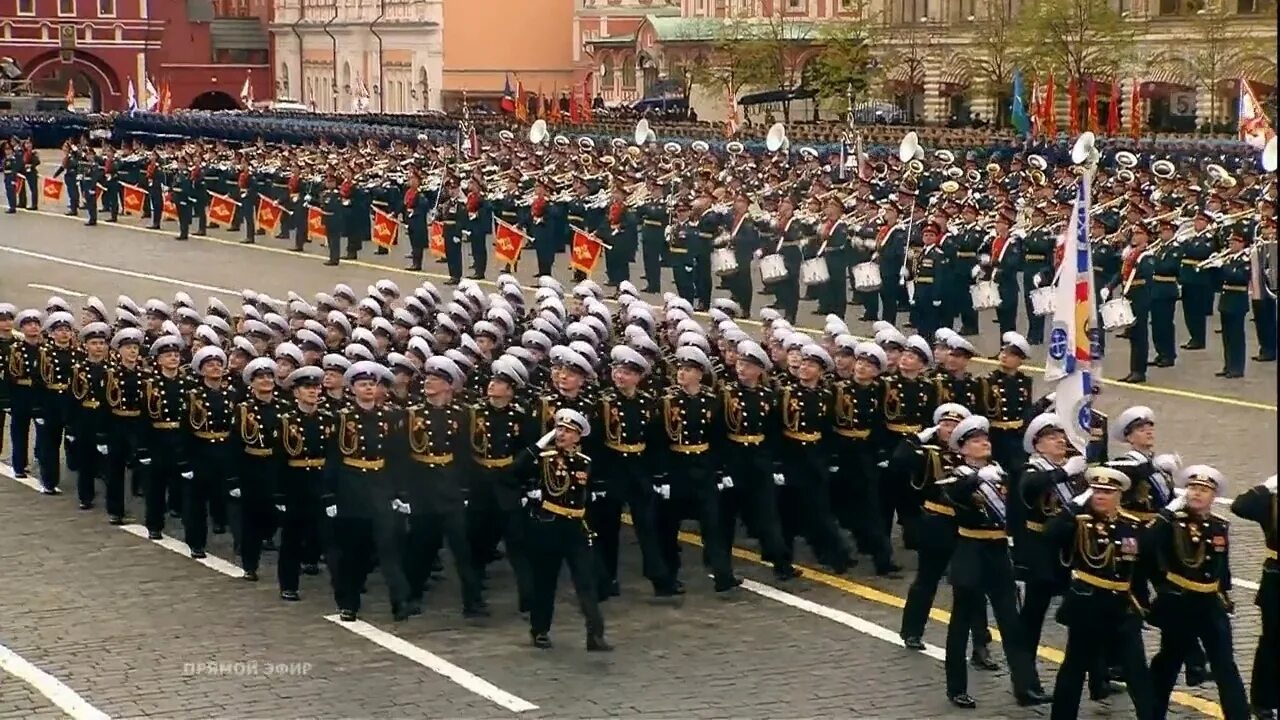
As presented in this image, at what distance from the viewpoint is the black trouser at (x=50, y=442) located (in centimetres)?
1744

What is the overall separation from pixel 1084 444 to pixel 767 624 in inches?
86.6

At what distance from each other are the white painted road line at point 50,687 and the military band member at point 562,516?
8.09ft

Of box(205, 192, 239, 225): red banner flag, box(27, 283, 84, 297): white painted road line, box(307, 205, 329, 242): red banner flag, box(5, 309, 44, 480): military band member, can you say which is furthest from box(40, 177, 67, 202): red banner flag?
box(5, 309, 44, 480): military band member

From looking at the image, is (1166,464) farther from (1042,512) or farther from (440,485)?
(440,485)

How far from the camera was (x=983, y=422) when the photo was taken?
1217 centimetres

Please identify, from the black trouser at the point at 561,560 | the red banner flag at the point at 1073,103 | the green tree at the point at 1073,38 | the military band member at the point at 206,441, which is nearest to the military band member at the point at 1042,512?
the black trouser at the point at 561,560

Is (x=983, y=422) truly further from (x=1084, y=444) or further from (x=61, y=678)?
(x=61, y=678)

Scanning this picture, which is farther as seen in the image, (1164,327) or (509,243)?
(509,243)

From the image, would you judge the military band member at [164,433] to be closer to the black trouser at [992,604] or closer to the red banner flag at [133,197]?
the black trouser at [992,604]

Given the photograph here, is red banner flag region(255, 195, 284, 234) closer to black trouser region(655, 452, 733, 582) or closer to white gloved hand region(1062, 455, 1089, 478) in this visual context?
black trouser region(655, 452, 733, 582)

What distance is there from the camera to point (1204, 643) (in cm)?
1099

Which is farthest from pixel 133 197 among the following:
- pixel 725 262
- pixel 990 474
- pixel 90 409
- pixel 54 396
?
pixel 990 474

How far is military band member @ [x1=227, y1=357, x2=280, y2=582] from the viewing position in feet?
47.2

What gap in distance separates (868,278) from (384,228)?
404 inches
